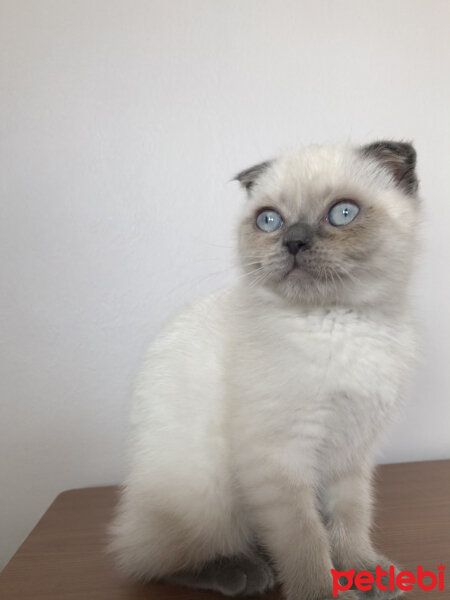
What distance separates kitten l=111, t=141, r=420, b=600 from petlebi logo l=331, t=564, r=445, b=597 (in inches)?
0.7

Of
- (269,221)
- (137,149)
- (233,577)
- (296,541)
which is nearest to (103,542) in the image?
(233,577)

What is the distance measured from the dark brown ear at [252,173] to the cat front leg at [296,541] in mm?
533

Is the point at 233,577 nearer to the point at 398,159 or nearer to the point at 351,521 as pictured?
the point at 351,521

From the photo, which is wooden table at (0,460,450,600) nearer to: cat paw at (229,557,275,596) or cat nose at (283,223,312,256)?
cat paw at (229,557,275,596)

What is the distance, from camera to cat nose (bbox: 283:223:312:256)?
2.69ft

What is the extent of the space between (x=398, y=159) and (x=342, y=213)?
0.15 meters

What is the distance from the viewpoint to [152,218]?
4.45 feet

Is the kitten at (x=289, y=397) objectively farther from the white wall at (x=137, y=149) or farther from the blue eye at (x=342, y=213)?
the white wall at (x=137, y=149)

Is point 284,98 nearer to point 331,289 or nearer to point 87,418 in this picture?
point 331,289

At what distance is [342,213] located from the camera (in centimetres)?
86

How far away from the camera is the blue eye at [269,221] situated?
91cm

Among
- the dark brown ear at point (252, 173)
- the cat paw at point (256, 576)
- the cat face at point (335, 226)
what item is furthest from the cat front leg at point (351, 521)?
the dark brown ear at point (252, 173)

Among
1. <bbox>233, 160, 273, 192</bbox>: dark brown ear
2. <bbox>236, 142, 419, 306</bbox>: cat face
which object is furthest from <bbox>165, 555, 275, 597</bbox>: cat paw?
<bbox>233, 160, 273, 192</bbox>: dark brown ear

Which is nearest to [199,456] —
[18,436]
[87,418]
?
[87,418]
